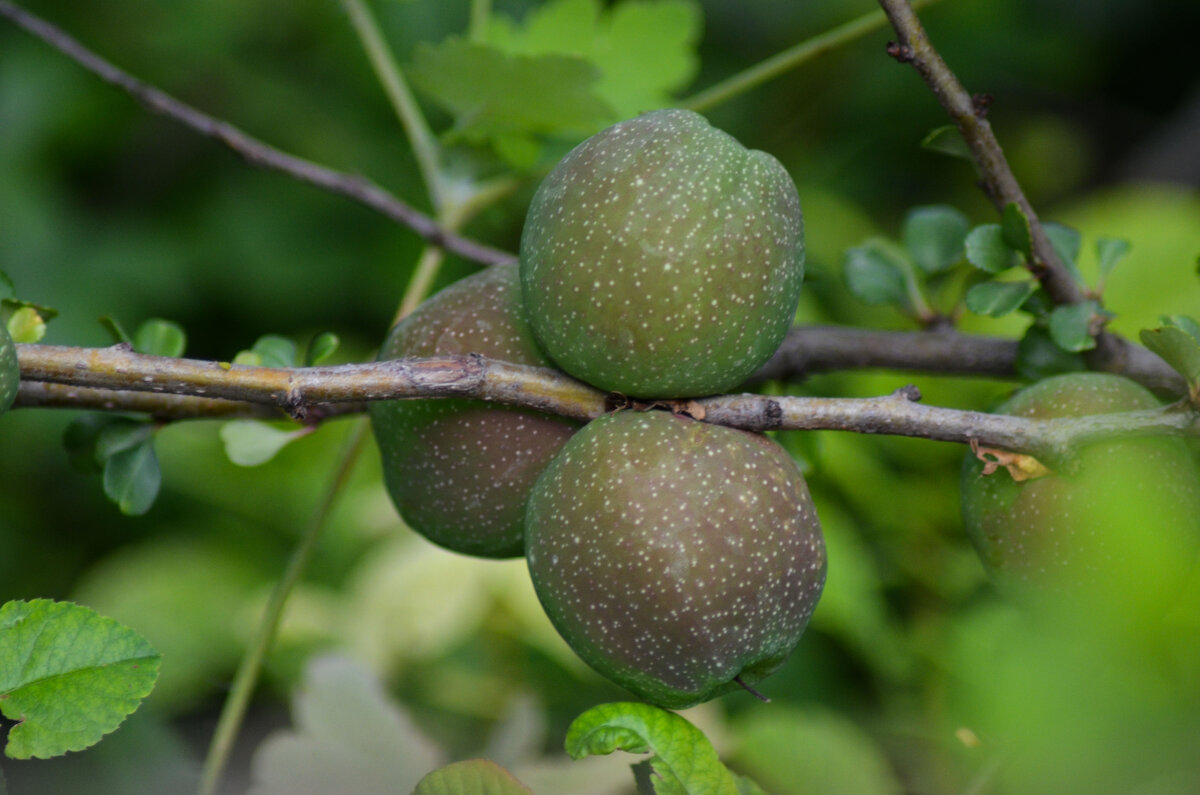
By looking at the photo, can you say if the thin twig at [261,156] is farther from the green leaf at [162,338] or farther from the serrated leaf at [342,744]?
the serrated leaf at [342,744]

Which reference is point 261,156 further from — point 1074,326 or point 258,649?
point 1074,326

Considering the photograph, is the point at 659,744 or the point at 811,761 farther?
the point at 811,761

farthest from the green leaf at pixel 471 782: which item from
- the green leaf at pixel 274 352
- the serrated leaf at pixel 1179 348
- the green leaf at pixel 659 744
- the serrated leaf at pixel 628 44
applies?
the serrated leaf at pixel 628 44

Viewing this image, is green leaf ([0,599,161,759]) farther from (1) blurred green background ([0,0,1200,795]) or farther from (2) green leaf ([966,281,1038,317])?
(2) green leaf ([966,281,1038,317])

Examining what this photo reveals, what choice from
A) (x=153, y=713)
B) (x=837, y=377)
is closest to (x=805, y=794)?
(x=837, y=377)

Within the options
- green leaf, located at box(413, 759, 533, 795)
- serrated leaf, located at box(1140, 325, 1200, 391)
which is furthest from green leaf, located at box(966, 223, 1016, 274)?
green leaf, located at box(413, 759, 533, 795)

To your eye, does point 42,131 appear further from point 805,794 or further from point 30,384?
point 805,794

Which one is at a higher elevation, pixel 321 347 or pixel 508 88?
pixel 508 88

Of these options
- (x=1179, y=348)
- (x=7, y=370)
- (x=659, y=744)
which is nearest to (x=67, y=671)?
(x=7, y=370)
